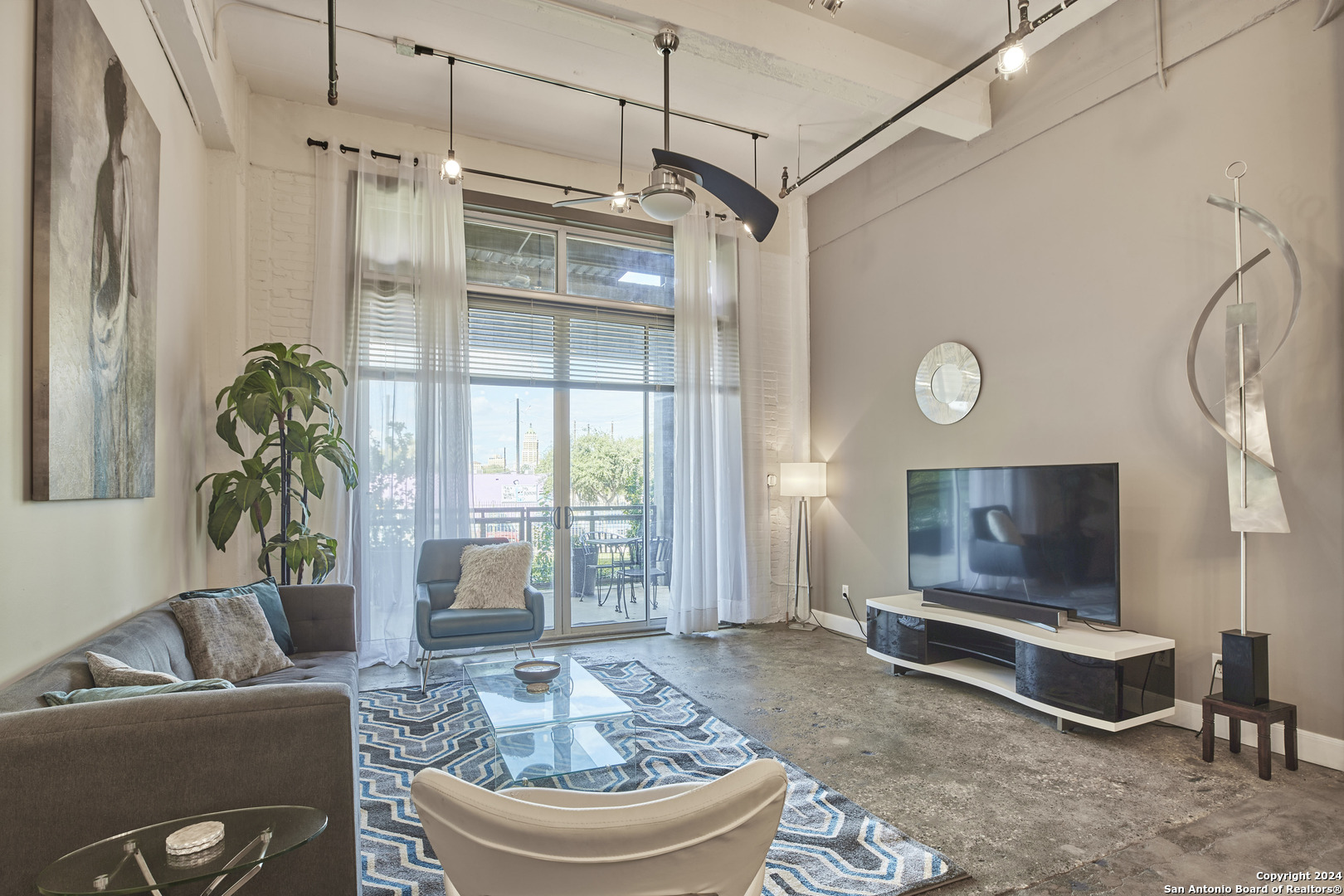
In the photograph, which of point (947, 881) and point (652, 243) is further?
point (652, 243)

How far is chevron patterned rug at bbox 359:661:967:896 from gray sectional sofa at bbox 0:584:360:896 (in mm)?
535

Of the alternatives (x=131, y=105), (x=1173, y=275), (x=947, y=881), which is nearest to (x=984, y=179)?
(x=1173, y=275)

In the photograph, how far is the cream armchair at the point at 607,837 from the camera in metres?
1.08

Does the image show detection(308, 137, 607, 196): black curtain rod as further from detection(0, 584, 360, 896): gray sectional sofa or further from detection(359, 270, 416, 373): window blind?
detection(0, 584, 360, 896): gray sectional sofa

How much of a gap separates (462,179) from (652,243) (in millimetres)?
1575

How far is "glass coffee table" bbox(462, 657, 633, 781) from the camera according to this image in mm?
2617

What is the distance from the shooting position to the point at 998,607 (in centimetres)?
405

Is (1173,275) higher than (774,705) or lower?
higher

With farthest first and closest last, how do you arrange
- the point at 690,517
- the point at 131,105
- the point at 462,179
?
the point at 690,517 → the point at 462,179 → the point at 131,105

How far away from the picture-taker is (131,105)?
2641mm

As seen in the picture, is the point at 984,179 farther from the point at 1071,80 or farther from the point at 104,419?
the point at 104,419

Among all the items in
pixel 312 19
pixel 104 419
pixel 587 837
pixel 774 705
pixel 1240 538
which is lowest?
pixel 774 705

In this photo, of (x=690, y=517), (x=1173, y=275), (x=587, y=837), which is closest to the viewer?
(x=587, y=837)

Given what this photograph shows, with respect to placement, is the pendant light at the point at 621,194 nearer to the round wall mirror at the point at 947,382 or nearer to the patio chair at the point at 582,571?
the round wall mirror at the point at 947,382
